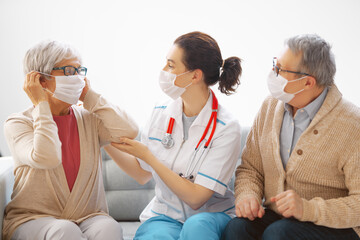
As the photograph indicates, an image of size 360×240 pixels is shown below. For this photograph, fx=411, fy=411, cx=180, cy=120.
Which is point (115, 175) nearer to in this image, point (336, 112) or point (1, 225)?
point (1, 225)

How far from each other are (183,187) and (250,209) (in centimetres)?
33

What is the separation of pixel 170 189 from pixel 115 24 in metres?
1.75

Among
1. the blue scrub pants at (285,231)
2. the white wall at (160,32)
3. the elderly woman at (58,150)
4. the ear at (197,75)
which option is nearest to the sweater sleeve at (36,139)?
the elderly woman at (58,150)

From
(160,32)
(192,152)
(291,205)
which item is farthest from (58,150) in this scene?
(160,32)

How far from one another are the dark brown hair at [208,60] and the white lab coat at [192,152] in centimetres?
12

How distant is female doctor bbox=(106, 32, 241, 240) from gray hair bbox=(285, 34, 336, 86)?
40 cm

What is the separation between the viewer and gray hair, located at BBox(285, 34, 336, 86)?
6.03 ft

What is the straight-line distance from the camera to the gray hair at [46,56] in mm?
1906

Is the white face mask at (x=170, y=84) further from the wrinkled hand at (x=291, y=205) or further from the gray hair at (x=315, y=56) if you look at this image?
the wrinkled hand at (x=291, y=205)

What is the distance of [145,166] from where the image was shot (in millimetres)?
2225

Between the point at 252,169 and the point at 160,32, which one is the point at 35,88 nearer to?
the point at 252,169

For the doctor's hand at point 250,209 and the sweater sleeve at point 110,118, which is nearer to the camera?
the doctor's hand at point 250,209

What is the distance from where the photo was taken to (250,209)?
1838 millimetres

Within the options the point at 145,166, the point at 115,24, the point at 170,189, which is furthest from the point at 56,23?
the point at 170,189
